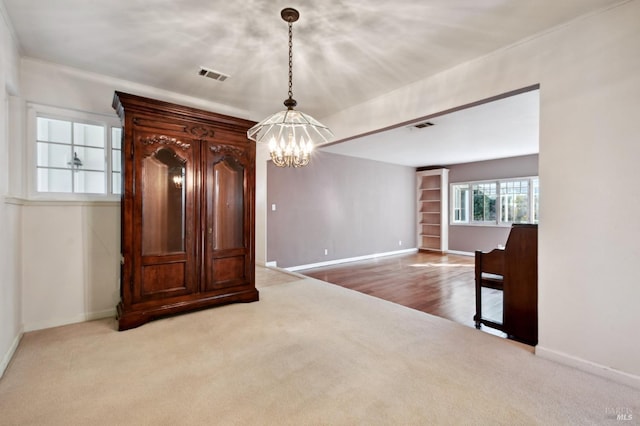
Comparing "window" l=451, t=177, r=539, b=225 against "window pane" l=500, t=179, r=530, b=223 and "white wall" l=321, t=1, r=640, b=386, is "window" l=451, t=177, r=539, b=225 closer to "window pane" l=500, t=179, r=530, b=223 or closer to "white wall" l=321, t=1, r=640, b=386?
"window pane" l=500, t=179, r=530, b=223

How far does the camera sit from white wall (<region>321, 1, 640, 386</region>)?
1.98 m

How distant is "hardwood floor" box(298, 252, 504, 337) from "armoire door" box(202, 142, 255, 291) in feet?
6.13

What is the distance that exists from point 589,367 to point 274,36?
3.43 meters

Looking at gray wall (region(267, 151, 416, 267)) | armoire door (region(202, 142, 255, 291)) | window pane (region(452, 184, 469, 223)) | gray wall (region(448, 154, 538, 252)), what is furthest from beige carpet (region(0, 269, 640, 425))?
window pane (region(452, 184, 469, 223))

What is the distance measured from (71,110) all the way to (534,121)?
588 cm

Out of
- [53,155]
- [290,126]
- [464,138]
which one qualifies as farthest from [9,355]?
[464,138]

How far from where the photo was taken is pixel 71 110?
9.91 ft

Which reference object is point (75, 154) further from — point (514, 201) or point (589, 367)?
point (514, 201)

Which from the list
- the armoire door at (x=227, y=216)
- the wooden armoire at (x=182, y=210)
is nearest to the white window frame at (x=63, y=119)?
the wooden armoire at (x=182, y=210)

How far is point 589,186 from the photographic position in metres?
2.14

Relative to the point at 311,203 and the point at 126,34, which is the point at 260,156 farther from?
the point at 126,34

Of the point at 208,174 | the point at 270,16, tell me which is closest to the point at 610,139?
the point at 270,16

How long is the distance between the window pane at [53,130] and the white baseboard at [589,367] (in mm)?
4731

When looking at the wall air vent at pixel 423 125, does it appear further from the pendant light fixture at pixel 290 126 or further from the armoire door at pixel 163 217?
the armoire door at pixel 163 217
